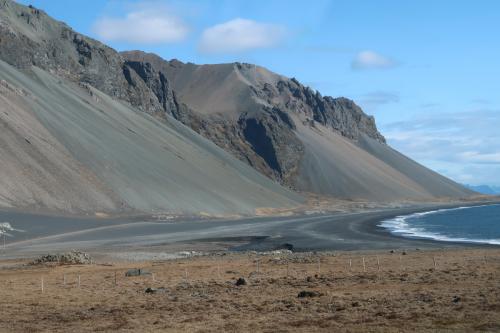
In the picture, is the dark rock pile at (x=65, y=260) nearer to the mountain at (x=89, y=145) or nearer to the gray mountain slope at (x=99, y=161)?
the mountain at (x=89, y=145)

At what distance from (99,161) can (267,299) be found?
10016 cm

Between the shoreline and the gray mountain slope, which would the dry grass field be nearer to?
the shoreline

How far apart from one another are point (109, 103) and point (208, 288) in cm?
13933

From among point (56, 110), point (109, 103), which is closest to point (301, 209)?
point (109, 103)

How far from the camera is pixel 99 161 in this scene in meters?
125

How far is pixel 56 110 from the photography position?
5320 inches

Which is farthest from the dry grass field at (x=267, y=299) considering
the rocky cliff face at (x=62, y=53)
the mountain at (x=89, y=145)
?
the rocky cliff face at (x=62, y=53)

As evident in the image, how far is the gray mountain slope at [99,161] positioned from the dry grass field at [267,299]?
62.4 m

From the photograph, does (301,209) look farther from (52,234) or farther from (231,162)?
(52,234)

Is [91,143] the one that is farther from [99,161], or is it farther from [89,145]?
[99,161]

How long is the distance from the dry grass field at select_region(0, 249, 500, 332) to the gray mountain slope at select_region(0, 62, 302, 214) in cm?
6239

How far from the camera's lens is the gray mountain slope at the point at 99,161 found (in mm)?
107188

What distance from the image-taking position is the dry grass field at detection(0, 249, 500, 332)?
23391 mm

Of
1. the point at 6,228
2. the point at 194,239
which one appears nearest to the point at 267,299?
the point at 194,239
